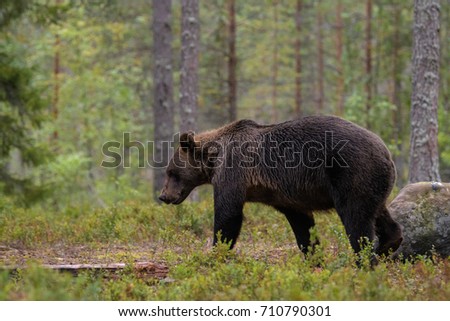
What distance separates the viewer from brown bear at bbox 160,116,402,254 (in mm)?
7859

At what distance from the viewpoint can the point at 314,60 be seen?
38.6m

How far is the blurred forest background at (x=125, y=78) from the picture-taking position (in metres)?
16.5

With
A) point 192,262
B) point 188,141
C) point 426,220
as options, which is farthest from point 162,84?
point 192,262

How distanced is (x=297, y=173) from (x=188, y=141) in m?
1.89

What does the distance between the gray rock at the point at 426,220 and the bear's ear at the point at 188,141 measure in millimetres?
3038

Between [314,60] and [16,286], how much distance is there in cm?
3340

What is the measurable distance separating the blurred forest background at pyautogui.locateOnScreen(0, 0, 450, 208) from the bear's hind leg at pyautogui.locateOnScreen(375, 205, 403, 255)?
9821 mm

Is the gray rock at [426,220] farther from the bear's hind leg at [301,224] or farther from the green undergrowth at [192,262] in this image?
the bear's hind leg at [301,224]

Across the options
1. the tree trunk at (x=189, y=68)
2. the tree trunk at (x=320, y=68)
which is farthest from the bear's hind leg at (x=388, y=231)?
the tree trunk at (x=320, y=68)

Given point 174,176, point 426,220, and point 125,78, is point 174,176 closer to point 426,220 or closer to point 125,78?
point 426,220

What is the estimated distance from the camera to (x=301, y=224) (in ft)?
30.2

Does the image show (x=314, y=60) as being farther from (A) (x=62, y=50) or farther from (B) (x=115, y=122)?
(A) (x=62, y=50)

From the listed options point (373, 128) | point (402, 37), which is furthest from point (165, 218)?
point (402, 37)

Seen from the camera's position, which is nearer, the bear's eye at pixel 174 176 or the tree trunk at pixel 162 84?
the bear's eye at pixel 174 176
